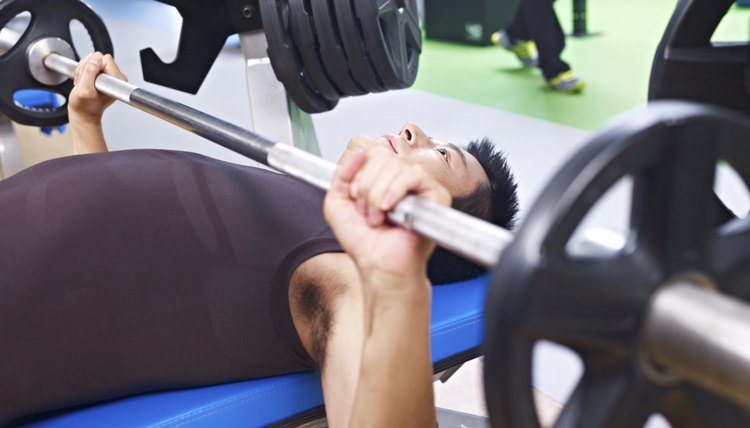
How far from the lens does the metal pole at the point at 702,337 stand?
0.57m

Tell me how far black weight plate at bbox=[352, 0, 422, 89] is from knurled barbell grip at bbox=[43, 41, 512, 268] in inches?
18.0

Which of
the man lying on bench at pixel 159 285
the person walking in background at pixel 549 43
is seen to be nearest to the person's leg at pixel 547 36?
the person walking in background at pixel 549 43

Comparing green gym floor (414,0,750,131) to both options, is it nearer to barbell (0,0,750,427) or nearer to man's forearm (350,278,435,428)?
man's forearm (350,278,435,428)

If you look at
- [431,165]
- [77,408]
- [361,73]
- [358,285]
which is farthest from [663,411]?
[361,73]

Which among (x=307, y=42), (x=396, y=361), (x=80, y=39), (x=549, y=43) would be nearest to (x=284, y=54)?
(x=307, y=42)

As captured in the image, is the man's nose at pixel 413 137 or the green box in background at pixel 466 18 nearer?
the man's nose at pixel 413 137

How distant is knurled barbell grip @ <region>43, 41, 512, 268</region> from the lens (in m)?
0.72

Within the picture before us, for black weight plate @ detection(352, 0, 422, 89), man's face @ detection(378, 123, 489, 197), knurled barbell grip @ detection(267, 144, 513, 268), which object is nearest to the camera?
knurled barbell grip @ detection(267, 144, 513, 268)

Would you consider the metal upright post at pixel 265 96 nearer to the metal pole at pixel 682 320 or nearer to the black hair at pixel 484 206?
the black hair at pixel 484 206

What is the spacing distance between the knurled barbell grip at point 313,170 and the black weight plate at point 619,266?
3.9 inches

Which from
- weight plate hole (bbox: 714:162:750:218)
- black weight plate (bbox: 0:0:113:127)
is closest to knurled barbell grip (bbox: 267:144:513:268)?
black weight plate (bbox: 0:0:113:127)

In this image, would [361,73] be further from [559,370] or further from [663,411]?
[663,411]

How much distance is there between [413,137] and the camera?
144 cm

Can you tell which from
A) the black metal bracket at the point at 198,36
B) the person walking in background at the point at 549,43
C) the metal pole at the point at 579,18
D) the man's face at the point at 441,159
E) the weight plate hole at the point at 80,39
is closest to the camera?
the man's face at the point at 441,159
